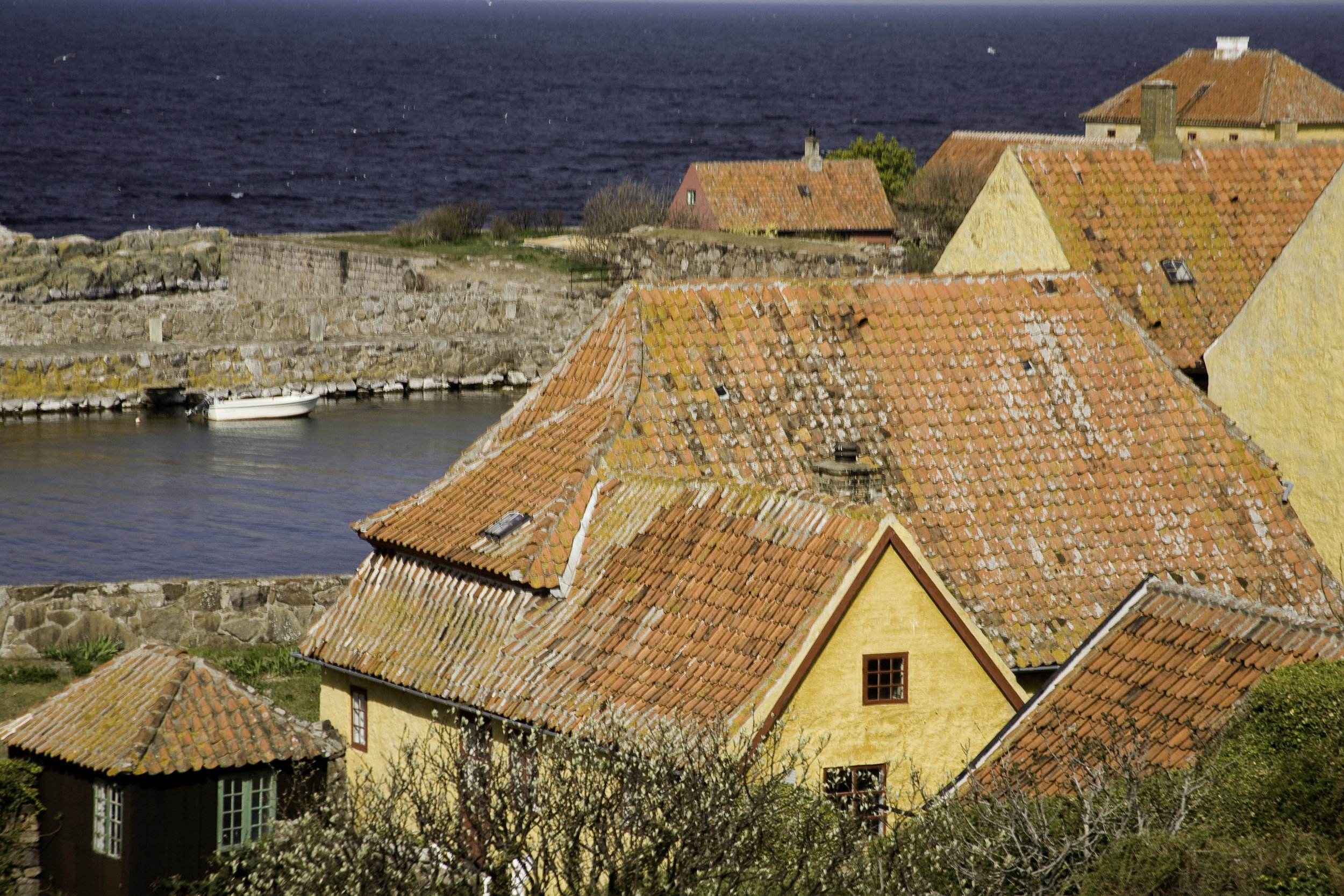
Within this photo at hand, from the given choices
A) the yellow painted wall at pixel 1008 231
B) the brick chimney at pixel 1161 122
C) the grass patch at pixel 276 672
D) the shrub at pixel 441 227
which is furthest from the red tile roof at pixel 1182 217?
the shrub at pixel 441 227

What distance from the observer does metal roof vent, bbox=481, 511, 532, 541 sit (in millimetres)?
20016

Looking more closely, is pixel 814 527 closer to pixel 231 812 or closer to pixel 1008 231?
pixel 231 812

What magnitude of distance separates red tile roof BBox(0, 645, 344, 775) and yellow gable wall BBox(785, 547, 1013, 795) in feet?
14.6

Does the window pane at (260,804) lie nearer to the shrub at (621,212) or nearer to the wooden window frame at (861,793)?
the wooden window frame at (861,793)

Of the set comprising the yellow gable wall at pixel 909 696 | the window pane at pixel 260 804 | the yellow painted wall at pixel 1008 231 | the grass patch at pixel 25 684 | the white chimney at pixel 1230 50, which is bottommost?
the window pane at pixel 260 804

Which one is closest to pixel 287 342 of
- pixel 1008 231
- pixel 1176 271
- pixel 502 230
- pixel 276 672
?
pixel 502 230

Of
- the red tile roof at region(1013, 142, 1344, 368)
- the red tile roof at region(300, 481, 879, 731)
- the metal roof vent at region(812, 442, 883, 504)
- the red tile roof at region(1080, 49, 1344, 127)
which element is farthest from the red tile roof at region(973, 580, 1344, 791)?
the red tile roof at region(1080, 49, 1344, 127)

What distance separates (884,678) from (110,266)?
6093 cm

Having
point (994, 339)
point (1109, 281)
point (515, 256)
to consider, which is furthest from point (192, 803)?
point (515, 256)

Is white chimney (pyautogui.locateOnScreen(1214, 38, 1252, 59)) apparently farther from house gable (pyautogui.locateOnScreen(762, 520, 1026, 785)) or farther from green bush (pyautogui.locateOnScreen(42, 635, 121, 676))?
house gable (pyautogui.locateOnScreen(762, 520, 1026, 785))

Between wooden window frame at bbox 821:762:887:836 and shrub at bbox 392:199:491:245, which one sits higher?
shrub at bbox 392:199:491:245

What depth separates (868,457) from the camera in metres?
21.5

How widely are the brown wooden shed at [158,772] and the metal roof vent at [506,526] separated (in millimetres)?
2622

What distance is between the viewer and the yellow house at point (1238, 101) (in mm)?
62531
